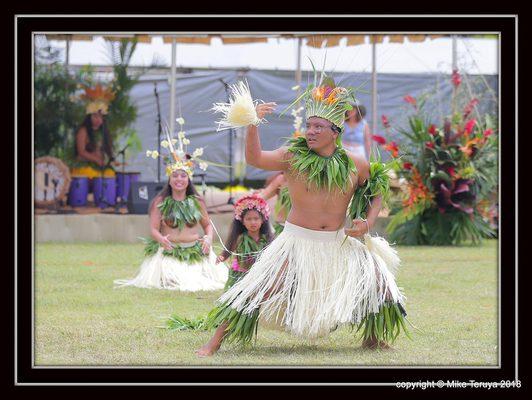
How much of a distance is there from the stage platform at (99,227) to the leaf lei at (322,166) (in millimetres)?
6594

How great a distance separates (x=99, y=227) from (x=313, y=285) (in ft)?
22.9

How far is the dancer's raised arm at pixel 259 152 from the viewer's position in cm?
507

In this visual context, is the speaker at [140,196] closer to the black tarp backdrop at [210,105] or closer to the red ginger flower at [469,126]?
the black tarp backdrop at [210,105]

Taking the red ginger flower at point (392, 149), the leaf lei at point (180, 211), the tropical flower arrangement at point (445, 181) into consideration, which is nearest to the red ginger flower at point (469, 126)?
the tropical flower arrangement at point (445, 181)

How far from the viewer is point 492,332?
239 inches

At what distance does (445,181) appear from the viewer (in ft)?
37.7

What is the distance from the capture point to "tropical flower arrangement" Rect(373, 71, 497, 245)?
11.5 m

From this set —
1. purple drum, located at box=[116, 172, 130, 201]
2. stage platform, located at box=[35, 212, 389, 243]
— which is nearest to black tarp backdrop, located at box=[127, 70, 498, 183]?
purple drum, located at box=[116, 172, 130, 201]

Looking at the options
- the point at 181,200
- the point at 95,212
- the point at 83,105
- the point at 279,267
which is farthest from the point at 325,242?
the point at 83,105

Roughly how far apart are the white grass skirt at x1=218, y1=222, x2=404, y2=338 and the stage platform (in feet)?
21.5

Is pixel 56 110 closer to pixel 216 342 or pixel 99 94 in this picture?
pixel 99 94

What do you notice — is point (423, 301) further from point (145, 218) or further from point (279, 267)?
point (145, 218)

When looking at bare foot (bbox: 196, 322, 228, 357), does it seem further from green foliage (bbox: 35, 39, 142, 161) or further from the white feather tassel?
green foliage (bbox: 35, 39, 142, 161)

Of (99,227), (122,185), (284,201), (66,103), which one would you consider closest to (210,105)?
(66,103)
